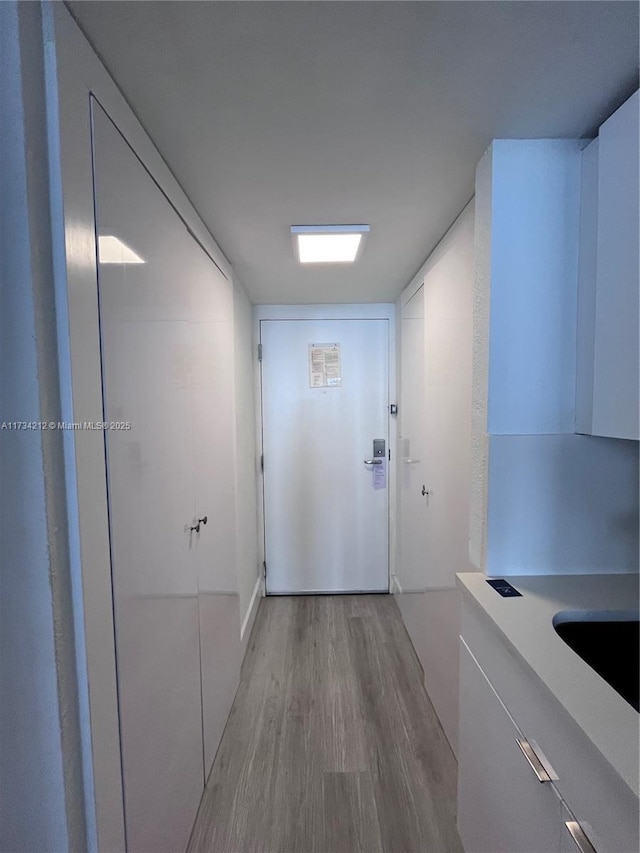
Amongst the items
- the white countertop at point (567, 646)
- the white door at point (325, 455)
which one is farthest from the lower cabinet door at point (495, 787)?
the white door at point (325, 455)

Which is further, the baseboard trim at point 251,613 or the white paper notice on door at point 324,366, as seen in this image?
the white paper notice on door at point 324,366

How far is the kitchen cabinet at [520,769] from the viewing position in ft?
1.92

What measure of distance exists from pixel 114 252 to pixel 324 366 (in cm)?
197

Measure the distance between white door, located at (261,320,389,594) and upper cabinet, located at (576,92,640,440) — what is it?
1740 mm

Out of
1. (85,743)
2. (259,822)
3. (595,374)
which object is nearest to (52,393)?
(85,743)

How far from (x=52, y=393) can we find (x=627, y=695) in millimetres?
1402

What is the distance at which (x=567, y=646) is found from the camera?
2.63ft

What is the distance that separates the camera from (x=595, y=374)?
993mm

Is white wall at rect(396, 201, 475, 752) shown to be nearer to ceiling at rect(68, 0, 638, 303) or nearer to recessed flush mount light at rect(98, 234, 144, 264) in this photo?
ceiling at rect(68, 0, 638, 303)

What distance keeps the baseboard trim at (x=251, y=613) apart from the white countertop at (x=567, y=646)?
1.53 meters

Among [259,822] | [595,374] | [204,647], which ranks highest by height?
[595,374]

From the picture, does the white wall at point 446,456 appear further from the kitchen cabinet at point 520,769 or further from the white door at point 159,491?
the white door at point 159,491

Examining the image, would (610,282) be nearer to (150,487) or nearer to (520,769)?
(520,769)

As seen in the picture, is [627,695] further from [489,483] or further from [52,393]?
[52,393]
